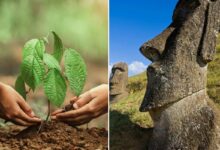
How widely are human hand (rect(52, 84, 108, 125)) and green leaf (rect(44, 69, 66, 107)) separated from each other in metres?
0.18

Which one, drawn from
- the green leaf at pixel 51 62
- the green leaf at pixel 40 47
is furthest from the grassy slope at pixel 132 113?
the green leaf at pixel 40 47

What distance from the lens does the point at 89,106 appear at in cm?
644

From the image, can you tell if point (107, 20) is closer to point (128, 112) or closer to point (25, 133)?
point (25, 133)

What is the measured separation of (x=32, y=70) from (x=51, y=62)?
25 centimetres

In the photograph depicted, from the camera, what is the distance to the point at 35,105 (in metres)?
6.22

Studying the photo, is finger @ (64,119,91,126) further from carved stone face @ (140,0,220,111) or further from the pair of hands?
carved stone face @ (140,0,220,111)

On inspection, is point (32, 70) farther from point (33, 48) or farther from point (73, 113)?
point (73, 113)

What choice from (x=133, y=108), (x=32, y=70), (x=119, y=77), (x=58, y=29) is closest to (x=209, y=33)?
(x=58, y=29)

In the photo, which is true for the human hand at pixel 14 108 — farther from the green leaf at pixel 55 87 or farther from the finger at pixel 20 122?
the green leaf at pixel 55 87

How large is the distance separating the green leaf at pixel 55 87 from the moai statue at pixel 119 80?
15.0ft

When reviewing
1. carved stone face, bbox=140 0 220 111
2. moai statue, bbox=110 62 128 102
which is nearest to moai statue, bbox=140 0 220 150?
carved stone face, bbox=140 0 220 111

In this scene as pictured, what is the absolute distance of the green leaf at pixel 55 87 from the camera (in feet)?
20.4

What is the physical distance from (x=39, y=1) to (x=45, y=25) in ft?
0.93

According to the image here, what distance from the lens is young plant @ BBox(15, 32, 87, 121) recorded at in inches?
242
